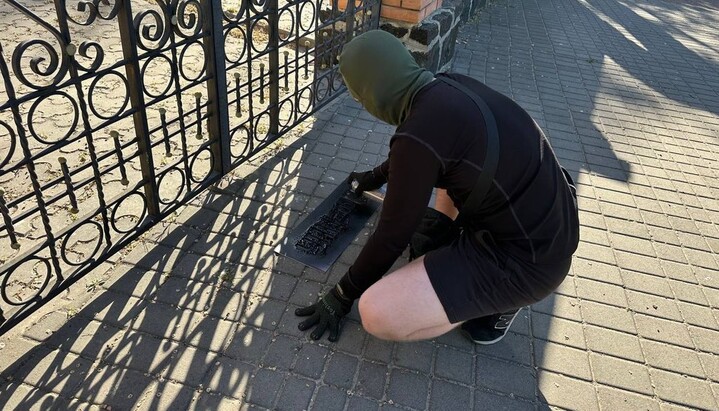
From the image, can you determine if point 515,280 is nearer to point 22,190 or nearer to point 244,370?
point 244,370

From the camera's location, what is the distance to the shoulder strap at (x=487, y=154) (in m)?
1.90

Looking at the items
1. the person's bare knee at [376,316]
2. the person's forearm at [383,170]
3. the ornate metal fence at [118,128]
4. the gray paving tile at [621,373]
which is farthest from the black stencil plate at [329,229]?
the gray paving tile at [621,373]

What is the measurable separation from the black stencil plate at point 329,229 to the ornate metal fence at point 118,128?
67 centimetres

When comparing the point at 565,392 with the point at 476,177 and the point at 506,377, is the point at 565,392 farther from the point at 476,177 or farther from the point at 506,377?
the point at 476,177

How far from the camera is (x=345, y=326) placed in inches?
98.0

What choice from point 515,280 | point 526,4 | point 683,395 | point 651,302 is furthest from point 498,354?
point 526,4

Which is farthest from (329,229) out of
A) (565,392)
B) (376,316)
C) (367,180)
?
(565,392)

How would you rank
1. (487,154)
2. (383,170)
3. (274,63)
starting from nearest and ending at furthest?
(487,154), (383,170), (274,63)

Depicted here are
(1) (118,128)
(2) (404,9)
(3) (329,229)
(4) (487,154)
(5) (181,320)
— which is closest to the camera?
(4) (487,154)

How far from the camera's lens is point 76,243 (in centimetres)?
275

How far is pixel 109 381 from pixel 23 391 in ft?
1.06

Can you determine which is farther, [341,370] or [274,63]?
[274,63]

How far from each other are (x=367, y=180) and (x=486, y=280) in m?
1.21

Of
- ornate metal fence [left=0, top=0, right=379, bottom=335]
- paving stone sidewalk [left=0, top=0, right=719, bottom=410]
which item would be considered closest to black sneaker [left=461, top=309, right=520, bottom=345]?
paving stone sidewalk [left=0, top=0, right=719, bottom=410]
